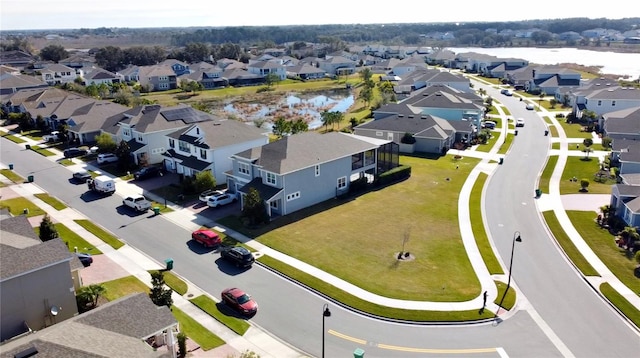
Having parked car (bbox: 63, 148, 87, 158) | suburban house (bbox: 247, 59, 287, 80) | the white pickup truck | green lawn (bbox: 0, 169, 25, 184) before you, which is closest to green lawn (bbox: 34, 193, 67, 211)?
the white pickup truck

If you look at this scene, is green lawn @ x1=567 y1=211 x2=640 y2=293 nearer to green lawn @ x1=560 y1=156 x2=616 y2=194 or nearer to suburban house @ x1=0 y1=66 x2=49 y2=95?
green lawn @ x1=560 y1=156 x2=616 y2=194

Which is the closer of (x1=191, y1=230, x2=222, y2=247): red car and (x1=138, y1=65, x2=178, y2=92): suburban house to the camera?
(x1=191, y1=230, x2=222, y2=247): red car

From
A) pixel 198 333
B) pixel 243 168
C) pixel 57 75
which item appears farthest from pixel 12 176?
pixel 57 75

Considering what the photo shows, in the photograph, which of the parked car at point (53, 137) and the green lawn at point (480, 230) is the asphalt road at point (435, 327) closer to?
the green lawn at point (480, 230)

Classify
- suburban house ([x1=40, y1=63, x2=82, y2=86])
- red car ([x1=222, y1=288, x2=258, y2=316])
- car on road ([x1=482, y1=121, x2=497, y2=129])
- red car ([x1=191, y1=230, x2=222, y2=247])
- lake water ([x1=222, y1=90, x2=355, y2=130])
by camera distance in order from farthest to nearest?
suburban house ([x1=40, y1=63, x2=82, y2=86]), lake water ([x1=222, y1=90, x2=355, y2=130]), car on road ([x1=482, y1=121, x2=497, y2=129]), red car ([x1=191, y1=230, x2=222, y2=247]), red car ([x1=222, y1=288, x2=258, y2=316])

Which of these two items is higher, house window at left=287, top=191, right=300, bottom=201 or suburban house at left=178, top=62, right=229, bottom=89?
suburban house at left=178, top=62, right=229, bottom=89

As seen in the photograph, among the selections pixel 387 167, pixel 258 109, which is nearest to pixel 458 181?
pixel 387 167

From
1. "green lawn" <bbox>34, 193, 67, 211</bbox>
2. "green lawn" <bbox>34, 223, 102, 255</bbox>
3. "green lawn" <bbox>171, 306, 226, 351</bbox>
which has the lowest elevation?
"green lawn" <bbox>171, 306, 226, 351</bbox>

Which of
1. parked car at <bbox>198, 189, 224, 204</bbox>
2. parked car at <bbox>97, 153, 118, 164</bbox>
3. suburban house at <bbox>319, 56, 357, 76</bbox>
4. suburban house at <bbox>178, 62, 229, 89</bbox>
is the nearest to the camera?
parked car at <bbox>198, 189, 224, 204</bbox>
